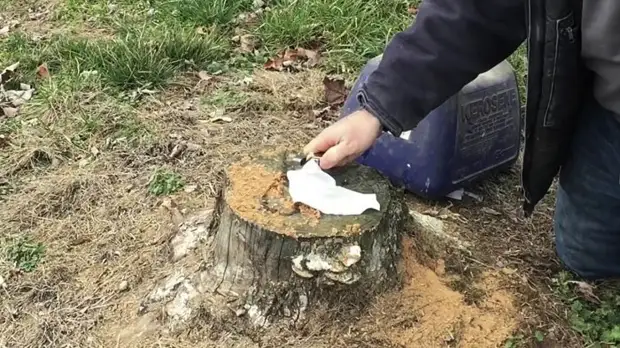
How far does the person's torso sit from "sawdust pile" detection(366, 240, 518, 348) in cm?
70

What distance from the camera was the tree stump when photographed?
2105 millimetres

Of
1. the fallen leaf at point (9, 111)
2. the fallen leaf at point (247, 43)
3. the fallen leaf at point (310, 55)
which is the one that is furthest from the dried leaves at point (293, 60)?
the fallen leaf at point (9, 111)

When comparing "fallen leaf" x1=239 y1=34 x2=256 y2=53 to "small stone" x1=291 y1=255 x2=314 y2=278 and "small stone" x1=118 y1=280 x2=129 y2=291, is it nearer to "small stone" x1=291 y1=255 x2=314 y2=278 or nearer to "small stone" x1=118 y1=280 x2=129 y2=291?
"small stone" x1=118 y1=280 x2=129 y2=291

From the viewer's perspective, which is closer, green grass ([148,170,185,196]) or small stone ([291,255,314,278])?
small stone ([291,255,314,278])

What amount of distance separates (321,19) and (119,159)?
159cm

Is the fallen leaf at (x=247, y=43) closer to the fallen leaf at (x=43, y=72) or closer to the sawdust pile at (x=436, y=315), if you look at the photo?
the fallen leaf at (x=43, y=72)

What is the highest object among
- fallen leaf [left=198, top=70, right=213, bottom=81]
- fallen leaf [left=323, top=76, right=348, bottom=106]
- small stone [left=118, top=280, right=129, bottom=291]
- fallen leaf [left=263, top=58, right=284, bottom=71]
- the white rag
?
the white rag

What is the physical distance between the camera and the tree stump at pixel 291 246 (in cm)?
211

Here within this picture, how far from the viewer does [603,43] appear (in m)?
1.96

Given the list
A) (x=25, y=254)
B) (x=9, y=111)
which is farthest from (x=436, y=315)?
(x=9, y=111)

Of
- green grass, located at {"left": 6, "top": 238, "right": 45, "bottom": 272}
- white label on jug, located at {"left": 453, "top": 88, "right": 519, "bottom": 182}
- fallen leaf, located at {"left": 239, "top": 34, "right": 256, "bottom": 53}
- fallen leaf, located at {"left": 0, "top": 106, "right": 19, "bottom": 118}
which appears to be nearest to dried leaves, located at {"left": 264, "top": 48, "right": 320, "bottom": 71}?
fallen leaf, located at {"left": 239, "top": 34, "right": 256, "bottom": 53}

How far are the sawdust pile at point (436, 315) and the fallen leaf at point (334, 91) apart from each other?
4.93ft

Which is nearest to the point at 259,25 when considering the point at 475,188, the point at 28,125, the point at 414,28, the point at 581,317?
the point at 28,125

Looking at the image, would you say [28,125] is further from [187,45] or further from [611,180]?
[611,180]
